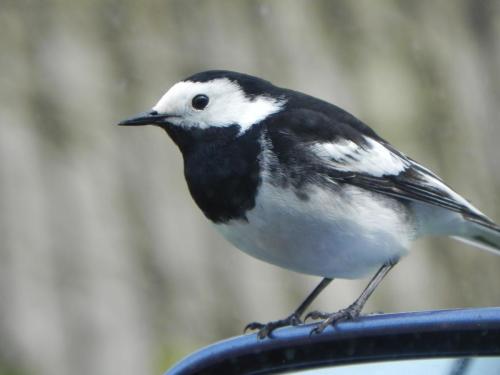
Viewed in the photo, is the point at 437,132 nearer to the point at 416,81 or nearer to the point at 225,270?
the point at 416,81

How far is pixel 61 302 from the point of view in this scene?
16.7ft

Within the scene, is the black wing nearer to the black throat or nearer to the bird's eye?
the black throat

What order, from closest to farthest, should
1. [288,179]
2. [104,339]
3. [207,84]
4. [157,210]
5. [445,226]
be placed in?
1. [288,179]
2. [207,84]
3. [445,226]
4. [104,339]
5. [157,210]

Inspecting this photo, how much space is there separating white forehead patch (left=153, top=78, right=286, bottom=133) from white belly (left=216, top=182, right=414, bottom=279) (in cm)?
28

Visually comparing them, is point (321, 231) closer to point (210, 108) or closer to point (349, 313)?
point (349, 313)

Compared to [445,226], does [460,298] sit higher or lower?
lower

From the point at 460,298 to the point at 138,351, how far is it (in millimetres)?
1600

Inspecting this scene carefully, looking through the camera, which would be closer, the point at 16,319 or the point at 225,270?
the point at 16,319

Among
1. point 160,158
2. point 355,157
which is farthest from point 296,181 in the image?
point 160,158

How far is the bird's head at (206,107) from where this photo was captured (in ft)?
10.0

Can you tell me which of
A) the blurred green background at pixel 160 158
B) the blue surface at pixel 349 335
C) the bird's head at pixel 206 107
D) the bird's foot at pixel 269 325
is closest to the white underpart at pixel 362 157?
the bird's head at pixel 206 107

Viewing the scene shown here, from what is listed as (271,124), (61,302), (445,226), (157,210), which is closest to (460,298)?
(157,210)

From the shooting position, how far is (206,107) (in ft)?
10.1

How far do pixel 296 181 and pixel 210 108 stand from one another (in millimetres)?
342
